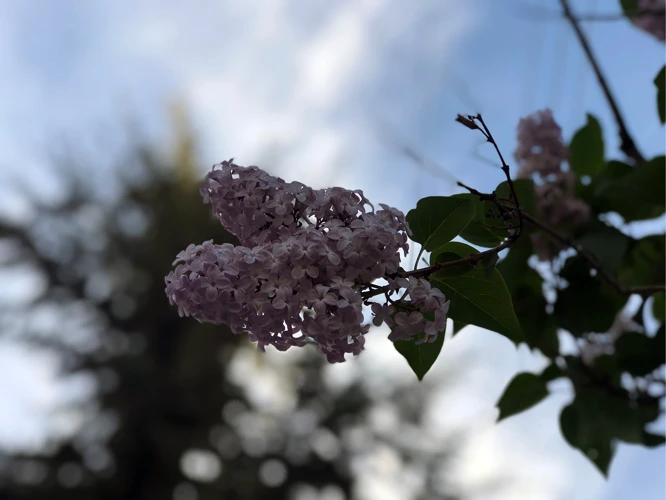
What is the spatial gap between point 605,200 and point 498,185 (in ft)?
1.39

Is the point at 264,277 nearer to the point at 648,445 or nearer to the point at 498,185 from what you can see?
the point at 498,185

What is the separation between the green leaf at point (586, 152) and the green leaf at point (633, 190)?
0.08 meters

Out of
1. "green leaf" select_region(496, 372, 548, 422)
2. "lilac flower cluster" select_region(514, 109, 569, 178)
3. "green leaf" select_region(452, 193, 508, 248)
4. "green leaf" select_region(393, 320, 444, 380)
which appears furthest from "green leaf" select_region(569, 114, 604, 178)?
"green leaf" select_region(393, 320, 444, 380)

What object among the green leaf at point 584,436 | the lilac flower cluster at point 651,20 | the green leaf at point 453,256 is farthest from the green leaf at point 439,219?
the lilac flower cluster at point 651,20

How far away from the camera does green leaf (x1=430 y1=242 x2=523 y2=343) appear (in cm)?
39

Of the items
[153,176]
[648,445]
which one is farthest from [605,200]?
[153,176]

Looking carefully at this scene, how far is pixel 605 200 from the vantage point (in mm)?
778

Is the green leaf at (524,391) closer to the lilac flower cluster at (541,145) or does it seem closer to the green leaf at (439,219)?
the lilac flower cluster at (541,145)

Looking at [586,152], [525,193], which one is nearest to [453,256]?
[525,193]

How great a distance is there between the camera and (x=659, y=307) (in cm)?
85

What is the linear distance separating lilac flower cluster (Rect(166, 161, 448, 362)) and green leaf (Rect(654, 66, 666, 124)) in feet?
1.51

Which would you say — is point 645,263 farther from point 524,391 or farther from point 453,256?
point 453,256

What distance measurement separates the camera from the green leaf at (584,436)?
0.74 m

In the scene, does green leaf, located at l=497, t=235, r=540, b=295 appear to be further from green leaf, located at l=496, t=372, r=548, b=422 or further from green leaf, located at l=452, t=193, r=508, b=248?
green leaf, located at l=452, t=193, r=508, b=248
